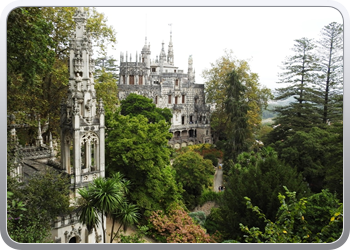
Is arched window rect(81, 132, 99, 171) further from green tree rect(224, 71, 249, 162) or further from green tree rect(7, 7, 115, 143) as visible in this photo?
green tree rect(224, 71, 249, 162)

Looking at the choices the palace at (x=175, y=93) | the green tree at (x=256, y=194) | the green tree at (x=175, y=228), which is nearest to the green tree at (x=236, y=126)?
the green tree at (x=175, y=228)

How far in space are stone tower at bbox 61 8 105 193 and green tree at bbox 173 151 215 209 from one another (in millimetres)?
9134

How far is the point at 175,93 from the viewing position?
4109 cm

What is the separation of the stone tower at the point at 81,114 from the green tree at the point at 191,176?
30.0 feet

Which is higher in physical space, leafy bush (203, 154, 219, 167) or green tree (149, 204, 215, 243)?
leafy bush (203, 154, 219, 167)

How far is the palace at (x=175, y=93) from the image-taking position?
37688 millimetres

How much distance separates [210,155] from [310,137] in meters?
13.0

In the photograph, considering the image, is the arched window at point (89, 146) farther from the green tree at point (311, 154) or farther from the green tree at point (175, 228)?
the green tree at point (311, 154)

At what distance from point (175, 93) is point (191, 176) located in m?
22.2

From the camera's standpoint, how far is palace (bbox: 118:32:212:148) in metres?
37.7

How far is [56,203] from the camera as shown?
30.0ft

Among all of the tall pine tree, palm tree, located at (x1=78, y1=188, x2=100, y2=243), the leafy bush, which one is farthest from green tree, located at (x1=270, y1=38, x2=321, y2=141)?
palm tree, located at (x1=78, y1=188, x2=100, y2=243)

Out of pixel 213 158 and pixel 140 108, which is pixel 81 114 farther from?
pixel 213 158

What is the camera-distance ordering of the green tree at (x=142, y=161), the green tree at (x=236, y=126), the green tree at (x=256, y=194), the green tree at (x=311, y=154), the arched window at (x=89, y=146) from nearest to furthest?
the green tree at (x=256, y=194) < the arched window at (x=89, y=146) < the green tree at (x=142, y=161) < the green tree at (x=311, y=154) < the green tree at (x=236, y=126)
